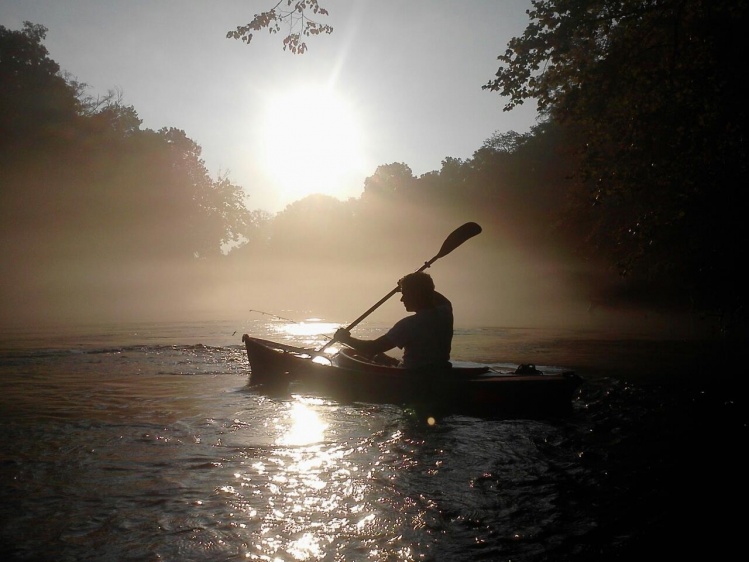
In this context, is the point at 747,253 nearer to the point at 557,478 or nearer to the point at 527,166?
the point at 557,478

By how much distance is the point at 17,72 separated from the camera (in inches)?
1480

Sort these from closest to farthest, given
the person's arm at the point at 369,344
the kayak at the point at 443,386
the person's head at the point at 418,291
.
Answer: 1. the kayak at the point at 443,386
2. the person's head at the point at 418,291
3. the person's arm at the point at 369,344

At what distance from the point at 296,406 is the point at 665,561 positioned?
6097 mm

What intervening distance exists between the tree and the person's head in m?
4.57

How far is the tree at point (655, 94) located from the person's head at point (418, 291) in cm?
457

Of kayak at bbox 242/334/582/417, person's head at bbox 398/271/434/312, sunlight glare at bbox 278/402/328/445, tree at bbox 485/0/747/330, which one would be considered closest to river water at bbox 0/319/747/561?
sunlight glare at bbox 278/402/328/445

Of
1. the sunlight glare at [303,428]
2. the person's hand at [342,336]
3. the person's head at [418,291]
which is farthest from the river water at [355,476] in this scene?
the person's head at [418,291]

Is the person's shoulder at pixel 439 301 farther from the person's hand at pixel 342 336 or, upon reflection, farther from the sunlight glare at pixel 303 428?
the sunlight glare at pixel 303 428

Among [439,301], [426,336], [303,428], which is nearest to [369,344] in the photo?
[426,336]

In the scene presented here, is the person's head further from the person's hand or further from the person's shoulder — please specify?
the person's hand

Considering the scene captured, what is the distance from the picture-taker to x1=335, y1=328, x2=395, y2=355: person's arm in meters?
9.33

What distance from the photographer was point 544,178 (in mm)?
47250

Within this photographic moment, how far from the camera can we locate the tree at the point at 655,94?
35.6 feet

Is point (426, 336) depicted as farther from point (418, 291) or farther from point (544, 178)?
point (544, 178)
